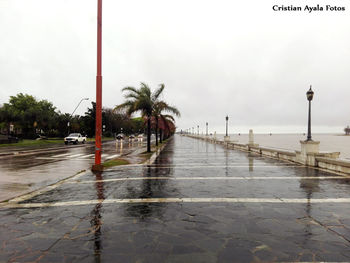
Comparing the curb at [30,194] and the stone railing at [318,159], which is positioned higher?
the stone railing at [318,159]

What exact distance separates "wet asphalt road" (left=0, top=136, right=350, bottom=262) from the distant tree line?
31.1 metres

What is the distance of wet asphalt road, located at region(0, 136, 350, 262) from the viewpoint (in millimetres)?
3084

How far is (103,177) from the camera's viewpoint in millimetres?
8664

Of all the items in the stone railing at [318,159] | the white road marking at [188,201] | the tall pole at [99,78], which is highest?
the tall pole at [99,78]

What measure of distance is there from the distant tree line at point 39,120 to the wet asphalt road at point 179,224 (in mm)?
31119

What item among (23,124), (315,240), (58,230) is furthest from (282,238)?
(23,124)

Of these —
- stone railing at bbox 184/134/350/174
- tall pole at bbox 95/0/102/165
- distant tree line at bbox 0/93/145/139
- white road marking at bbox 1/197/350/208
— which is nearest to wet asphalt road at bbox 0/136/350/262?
white road marking at bbox 1/197/350/208

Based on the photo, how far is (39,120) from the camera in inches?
1907

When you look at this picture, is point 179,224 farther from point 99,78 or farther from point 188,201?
point 99,78

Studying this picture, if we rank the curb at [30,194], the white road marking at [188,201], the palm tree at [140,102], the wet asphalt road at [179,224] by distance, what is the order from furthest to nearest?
the palm tree at [140,102], the curb at [30,194], the white road marking at [188,201], the wet asphalt road at [179,224]

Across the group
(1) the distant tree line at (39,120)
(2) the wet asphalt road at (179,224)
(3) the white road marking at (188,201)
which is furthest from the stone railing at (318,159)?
(1) the distant tree line at (39,120)

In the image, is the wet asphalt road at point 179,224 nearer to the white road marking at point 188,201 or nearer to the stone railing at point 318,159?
the white road marking at point 188,201

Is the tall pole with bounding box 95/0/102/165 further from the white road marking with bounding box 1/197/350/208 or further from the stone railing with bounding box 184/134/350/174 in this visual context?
the stone railing with bounding box 184/134/350/174

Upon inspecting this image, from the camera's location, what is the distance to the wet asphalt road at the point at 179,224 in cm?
308
